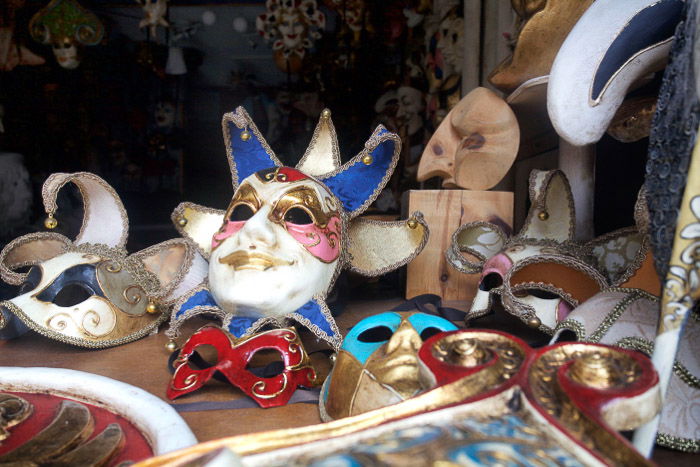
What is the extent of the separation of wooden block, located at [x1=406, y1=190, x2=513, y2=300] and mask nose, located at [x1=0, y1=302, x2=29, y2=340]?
3.34 feet

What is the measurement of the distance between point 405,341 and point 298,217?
0.51 m

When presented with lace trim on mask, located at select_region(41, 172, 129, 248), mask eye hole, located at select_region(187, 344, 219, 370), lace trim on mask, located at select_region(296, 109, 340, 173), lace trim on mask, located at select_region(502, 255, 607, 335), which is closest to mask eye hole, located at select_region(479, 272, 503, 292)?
lace trim on mask, located at select_region(502, 255, 607, 335)

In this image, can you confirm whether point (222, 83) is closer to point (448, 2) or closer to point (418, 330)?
point (448, 2)

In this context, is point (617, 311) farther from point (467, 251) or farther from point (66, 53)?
point (66, 53)

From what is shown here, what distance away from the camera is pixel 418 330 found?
2.70 feet

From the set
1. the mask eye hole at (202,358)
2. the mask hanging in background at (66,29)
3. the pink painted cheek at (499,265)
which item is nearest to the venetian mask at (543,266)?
the pink painted cheek at (499,265)

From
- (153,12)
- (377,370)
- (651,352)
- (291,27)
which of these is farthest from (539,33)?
(153,12)

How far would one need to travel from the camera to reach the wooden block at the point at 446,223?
5.04 feet

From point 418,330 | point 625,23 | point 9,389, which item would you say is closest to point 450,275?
point 418,330

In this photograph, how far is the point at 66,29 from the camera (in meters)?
3.30

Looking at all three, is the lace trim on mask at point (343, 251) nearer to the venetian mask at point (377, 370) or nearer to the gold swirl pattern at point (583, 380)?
the venetian mask at point (377, 370)

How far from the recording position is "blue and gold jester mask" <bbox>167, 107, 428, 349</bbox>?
3.36ft

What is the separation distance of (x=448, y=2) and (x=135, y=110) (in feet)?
7.83

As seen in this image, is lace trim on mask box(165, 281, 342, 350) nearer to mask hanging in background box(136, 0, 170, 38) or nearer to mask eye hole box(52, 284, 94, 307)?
mask eye hole box(52, 284, 94, 307)
